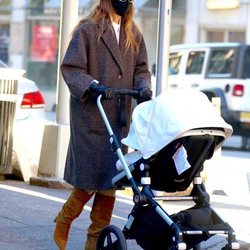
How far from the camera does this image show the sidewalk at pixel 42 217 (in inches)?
285

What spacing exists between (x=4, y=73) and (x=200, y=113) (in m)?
4.73

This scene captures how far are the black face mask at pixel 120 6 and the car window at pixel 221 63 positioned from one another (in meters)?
13.9

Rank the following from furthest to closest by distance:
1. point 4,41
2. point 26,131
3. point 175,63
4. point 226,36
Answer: point 4,41, point 226,36, point 175,63, point 26,131

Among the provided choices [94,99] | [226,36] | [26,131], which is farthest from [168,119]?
[226,36]

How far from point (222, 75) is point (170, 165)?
1457cm

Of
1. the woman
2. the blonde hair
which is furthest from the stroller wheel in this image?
the blonde hair

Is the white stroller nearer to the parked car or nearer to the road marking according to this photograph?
the road marking

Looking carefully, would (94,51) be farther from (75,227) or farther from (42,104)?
(42,104)

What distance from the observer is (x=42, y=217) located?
8234mm

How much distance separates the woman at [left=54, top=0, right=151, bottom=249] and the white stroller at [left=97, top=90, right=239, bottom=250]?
41 centimetres

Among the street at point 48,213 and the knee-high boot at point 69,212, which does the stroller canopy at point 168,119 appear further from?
the street at point 48,213

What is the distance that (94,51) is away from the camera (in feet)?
20.8

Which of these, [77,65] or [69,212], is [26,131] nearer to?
[69,212]

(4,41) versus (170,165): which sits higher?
(4,41)
